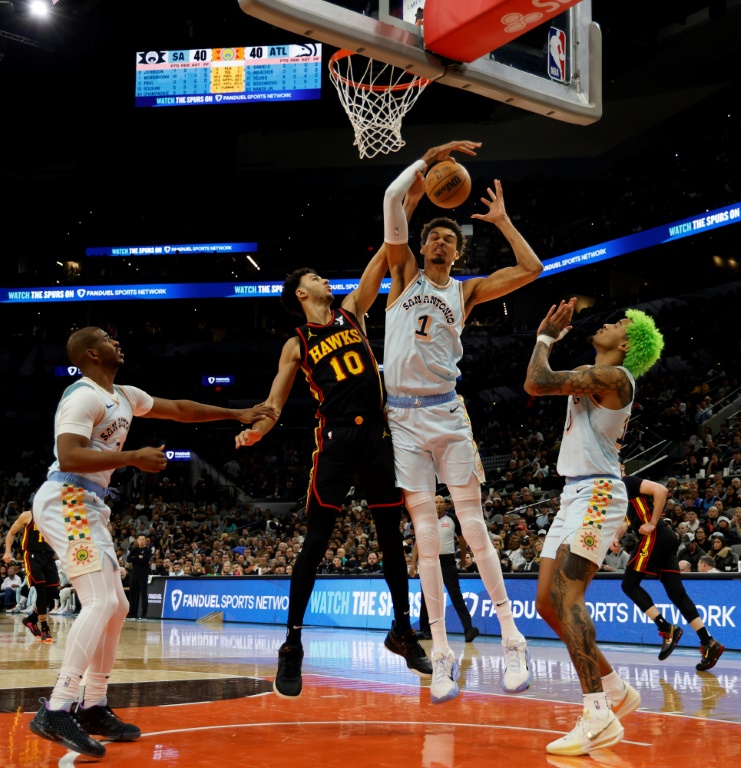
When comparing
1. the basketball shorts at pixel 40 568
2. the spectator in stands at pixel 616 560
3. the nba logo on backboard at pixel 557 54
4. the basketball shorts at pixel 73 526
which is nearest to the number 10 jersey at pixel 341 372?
the basketball shorts at pixel 73 526

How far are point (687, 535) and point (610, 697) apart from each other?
9.16m

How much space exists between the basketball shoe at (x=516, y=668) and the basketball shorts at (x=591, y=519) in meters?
0.60

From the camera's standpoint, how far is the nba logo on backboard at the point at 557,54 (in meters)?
6.86

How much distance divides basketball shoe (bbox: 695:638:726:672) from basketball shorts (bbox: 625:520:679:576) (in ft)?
3.24

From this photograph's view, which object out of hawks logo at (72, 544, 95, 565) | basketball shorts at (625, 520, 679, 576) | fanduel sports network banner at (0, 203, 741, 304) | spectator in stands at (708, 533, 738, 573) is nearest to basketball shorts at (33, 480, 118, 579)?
hawks logo at (72, 544, 95, 565)

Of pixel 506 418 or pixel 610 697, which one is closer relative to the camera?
pixel 610 697

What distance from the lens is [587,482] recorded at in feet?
17.1

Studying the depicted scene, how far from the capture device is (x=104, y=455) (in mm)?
4664

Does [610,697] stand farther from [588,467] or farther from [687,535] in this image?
[687,535]

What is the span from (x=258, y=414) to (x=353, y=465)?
69cm

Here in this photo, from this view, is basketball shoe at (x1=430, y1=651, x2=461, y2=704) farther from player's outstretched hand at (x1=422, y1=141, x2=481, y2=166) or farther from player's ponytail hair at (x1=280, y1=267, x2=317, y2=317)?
player's outstretched hand at (x1=422, y1=141, x2=481, y2=166)

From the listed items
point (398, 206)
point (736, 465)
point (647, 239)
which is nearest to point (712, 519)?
point (736, 465)

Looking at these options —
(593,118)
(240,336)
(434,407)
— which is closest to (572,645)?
(434,407)

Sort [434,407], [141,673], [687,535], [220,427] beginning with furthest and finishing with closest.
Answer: [220,427], [687,535], [141,673], [434,407]
